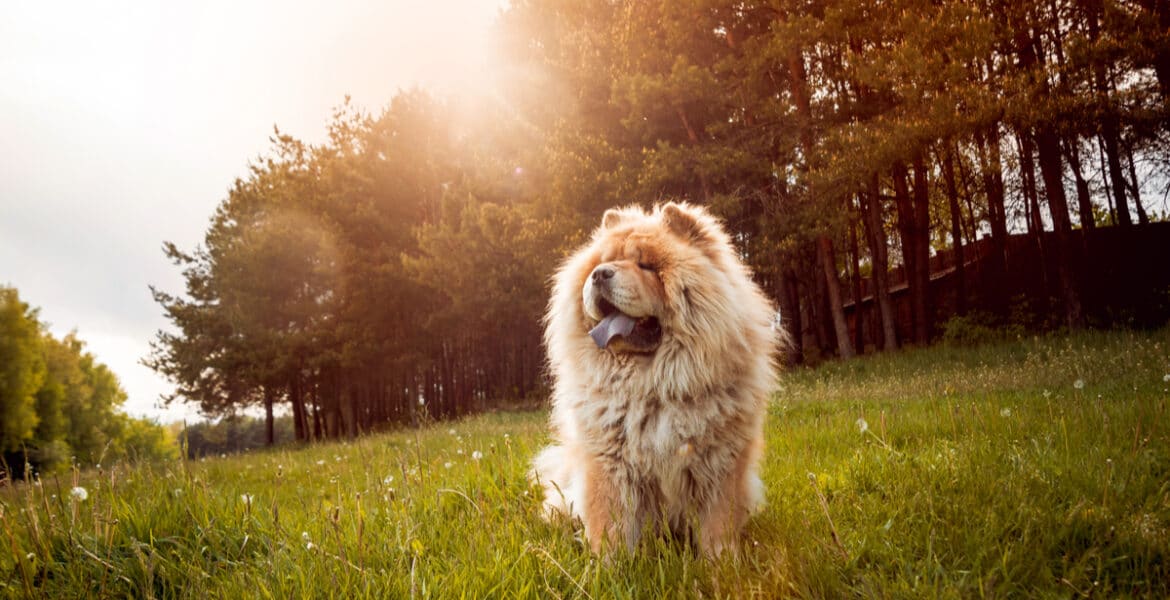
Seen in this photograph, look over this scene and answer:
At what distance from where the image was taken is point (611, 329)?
3271 mm

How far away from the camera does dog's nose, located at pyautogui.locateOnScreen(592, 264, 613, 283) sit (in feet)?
10.4

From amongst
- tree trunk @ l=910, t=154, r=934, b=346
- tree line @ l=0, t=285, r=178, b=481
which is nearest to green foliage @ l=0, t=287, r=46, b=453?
tree line @ l=0, t=285, r=178, b=481

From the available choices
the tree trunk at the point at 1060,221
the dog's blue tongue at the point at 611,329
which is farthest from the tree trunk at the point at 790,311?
the dog's blue tongue at the point at 611,329

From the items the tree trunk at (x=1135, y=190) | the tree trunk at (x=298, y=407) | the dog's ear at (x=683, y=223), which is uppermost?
the tree trunk at (x=1135, y=190)

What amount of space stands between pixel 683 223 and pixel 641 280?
2.40 feet

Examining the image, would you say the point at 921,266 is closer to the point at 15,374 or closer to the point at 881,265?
the point at 881,265

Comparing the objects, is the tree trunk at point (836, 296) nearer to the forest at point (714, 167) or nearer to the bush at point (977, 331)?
the forest at point (714, 167)

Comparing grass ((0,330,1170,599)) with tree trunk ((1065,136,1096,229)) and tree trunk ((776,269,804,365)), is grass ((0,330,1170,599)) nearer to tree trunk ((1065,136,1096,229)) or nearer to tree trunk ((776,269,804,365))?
tree trunk ((776,269,804,365))

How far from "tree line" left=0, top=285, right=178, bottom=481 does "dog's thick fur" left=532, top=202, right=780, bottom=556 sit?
1254 centimetres

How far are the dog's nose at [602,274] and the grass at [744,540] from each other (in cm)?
128

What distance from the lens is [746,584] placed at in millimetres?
2117

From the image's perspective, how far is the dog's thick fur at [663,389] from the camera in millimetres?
3016

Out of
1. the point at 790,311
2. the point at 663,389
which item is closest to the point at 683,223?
the point at 663,389

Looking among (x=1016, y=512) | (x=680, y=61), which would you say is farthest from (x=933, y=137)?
(x=1016, y=512)
